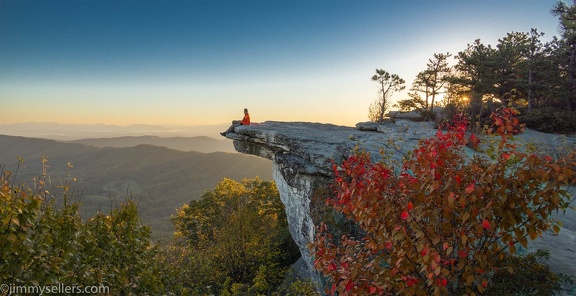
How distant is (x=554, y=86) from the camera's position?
35375 mm

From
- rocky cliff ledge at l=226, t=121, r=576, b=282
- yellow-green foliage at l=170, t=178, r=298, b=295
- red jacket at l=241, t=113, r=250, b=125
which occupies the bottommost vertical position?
yellow-green foliage at l=170, t=178, r=298, b=295

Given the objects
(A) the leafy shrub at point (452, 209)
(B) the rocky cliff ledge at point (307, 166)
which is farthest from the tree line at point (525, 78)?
(A) the leafy shrub at point (452, 209)

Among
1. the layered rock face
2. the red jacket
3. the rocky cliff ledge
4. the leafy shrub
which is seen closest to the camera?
the leafy shrub

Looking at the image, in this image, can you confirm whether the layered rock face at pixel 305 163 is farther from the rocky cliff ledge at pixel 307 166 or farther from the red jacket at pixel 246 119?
the red jacket at pixel 246 119

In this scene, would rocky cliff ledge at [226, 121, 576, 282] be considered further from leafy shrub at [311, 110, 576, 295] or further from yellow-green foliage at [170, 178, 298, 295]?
leafy shrub at [311, 110, 576, 295]

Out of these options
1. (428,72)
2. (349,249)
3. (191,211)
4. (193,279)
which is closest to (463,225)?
(349,249)

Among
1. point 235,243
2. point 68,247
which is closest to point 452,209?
point 68,247

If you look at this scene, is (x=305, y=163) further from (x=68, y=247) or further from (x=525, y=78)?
(x=525, y=78)

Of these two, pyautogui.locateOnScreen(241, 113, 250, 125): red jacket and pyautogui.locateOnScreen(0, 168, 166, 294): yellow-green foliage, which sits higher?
pyautogui.locateOnScreen(241, 113, 250, 125): red jacket

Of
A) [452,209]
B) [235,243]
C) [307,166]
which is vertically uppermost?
[452,209]

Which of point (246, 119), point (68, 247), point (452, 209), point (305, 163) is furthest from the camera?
point (246, 119)

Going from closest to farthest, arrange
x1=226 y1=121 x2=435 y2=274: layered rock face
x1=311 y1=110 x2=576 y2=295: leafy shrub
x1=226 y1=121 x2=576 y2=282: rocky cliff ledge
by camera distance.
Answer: x1=311 y1=110 x2=576 y2=295: leafy shrub, x1=226 y1=121 x2=576 y2=282: rocky cliff ledge, x1=226 y1=121 x2=435 y2=274: layered rock face

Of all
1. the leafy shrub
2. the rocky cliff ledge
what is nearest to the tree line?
the rocky cliff ledge

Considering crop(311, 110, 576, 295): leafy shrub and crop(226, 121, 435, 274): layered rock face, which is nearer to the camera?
crop(311, 110, 576, 295): leafy shrub
